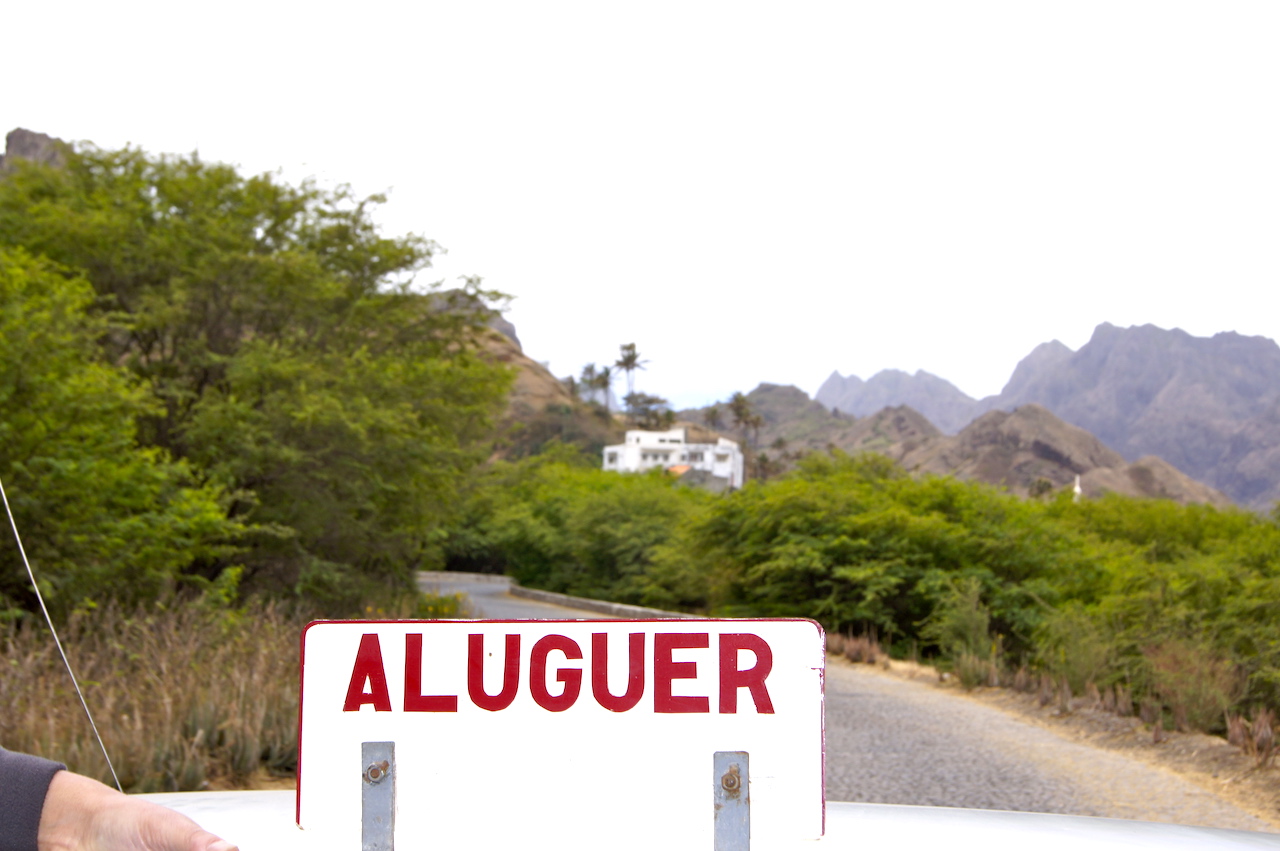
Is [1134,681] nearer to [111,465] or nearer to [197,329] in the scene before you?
[111,465]

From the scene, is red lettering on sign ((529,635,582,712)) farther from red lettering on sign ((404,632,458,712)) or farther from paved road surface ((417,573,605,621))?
paved road surface ((417,573,605,621))

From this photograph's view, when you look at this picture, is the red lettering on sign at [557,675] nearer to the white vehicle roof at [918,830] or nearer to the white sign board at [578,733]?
the white sign board at [578,733]

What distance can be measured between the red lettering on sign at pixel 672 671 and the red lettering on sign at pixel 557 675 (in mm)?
118

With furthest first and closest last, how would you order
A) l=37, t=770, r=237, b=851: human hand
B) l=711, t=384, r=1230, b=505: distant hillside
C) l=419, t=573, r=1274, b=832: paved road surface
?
l=711, t=384, r=1230, b=505: distant hillside < l=419, t=573, r=1274, b=832: paved road surface < l=37, t=770, r=237, b=851: human hand

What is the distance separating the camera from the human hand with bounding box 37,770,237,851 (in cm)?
135

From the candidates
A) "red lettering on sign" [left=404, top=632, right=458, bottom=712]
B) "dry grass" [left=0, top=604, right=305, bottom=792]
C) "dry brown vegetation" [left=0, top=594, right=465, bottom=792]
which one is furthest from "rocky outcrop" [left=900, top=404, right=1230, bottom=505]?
"red lettering on sign" [left=404, top=632, right=458, bottom=712]

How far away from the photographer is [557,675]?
5.07 ft

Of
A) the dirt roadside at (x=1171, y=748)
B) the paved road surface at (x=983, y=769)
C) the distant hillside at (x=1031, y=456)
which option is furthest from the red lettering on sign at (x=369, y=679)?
the distant hillside at (x=1031, y=456)

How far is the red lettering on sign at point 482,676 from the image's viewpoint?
1546 millimetres

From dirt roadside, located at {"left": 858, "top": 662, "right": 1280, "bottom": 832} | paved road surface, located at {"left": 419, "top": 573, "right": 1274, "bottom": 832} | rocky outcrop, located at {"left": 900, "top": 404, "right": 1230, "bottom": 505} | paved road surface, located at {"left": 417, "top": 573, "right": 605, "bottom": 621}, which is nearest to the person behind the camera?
paved road surface, located at {"left": 419, "top": 573, "right": 1274, "bottom": 832}

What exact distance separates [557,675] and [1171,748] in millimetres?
9328

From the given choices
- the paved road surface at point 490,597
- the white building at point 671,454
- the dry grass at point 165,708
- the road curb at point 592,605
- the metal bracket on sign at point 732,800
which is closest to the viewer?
the metal bracket on sign at point 732,800

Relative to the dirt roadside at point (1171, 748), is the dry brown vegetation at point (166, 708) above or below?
above

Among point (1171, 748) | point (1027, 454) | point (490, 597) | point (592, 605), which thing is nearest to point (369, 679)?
point (1171, 748)
